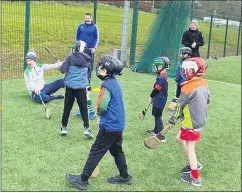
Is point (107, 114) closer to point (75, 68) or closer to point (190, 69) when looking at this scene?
point (190, 69)

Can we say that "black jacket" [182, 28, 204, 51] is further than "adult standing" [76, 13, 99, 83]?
Yes

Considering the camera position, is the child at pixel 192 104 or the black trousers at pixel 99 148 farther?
the child at pixel 192 104

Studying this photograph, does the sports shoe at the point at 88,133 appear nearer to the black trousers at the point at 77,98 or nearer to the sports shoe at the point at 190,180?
the black trousers at the point at 77,98

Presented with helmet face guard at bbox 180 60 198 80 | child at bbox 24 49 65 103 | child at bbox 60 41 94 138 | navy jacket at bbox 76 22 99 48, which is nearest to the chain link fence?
navy jacket at bbox 76 22 99 48

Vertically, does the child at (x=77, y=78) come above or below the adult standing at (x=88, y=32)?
below

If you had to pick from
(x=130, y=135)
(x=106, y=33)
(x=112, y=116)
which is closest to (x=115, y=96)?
(x=112, y=116)

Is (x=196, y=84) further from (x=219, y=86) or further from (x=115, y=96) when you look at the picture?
(x=219, y=86)

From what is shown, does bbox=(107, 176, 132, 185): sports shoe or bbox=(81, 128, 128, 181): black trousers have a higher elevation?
bbox=(81, 128, 128, 181): black trousers

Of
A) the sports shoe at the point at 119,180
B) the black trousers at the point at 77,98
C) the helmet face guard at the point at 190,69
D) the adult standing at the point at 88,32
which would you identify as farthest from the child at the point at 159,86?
the adult standing at the point at 88,32

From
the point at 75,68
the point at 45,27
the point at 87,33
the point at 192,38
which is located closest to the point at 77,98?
the point at 75,68

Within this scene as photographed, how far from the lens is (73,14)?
14641mm

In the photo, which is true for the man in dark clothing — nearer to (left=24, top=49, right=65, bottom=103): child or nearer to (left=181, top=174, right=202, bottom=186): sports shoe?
(left=24, top=49, right=65, bottom=103): child

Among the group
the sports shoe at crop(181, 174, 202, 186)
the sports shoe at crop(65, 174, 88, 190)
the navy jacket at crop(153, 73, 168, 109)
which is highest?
the navy jacket at crop(153, 73, 168, 109)

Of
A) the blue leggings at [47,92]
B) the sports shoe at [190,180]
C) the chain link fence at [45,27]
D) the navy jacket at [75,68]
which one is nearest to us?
the sports shoe at [190,180]
